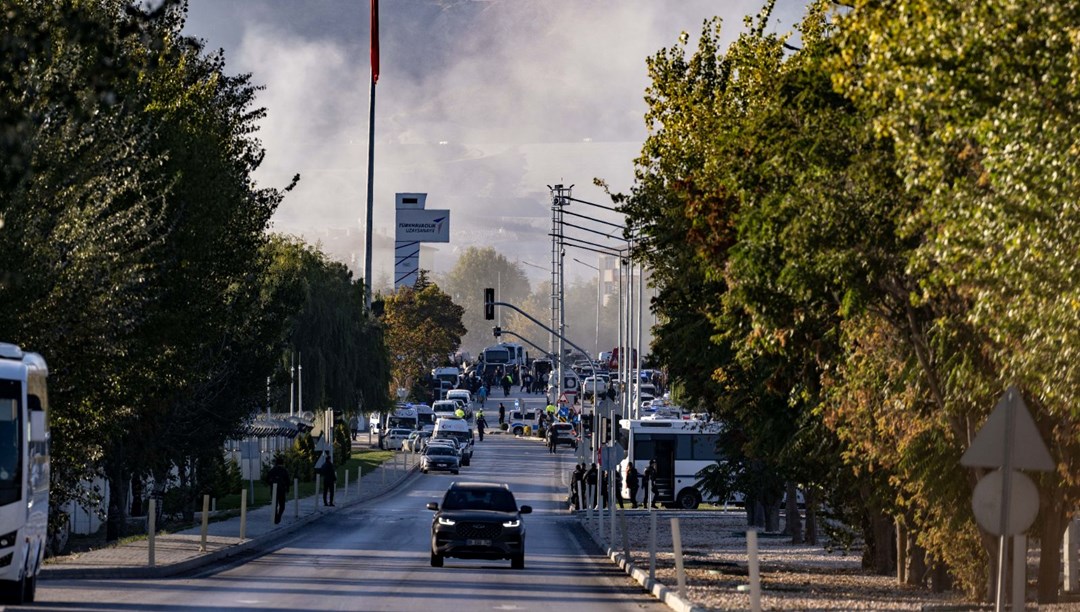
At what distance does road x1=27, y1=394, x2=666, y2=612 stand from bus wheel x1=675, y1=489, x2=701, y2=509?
17.9 meters

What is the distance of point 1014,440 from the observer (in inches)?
604

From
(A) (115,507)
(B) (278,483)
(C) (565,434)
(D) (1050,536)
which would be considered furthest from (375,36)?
(D) (1050,536)

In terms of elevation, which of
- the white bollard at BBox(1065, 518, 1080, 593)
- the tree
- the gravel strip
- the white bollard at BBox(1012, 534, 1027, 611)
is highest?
the tree

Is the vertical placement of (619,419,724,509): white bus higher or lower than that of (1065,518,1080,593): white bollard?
higher

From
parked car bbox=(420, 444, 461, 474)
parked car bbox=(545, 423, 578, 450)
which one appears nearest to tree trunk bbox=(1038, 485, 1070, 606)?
parked car bbox=(420, 444, 461, 474)

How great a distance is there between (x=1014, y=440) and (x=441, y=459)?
71.0 m

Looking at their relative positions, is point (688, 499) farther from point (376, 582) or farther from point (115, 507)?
point (376, 582)

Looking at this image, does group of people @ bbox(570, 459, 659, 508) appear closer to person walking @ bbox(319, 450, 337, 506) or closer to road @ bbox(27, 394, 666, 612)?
road @ bbox(27, 394, 666, 612)

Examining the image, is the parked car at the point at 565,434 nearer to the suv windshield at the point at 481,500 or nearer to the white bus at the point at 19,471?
the suv windshield at the point at 481,500

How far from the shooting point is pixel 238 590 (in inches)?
984

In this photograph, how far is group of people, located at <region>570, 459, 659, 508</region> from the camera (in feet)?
178

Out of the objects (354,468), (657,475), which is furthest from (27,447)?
(354,468)

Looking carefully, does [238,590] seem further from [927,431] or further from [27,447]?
[927,431]

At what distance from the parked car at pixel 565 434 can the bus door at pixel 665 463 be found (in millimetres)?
40456
